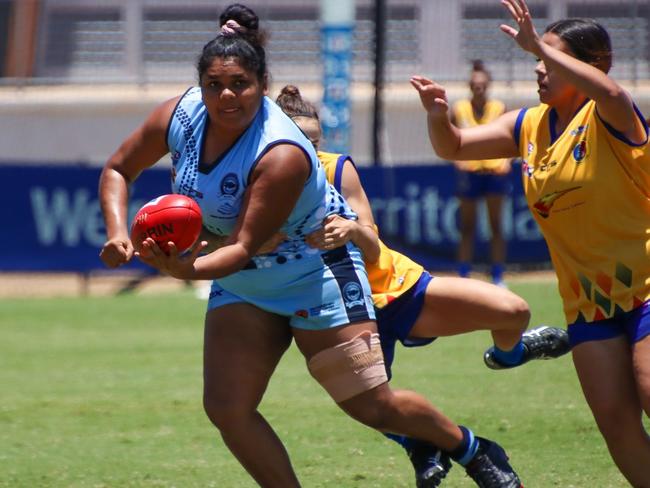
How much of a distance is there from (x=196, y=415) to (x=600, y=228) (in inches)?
152

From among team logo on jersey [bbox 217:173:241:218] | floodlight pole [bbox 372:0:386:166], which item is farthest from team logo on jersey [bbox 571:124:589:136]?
floodlight pole [bbox 372:0:386:166]

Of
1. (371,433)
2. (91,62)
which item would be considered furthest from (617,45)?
(371,433)

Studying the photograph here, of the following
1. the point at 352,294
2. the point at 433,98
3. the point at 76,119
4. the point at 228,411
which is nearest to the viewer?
the point at 228,411

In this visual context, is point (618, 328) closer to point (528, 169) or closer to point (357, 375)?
point (528, 169)

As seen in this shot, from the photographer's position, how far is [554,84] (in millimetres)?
4656

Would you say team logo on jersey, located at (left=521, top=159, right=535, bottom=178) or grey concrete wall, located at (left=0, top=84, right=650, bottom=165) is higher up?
team logo on jersey, located at (left=521, top=159, right=535, bottom=178)

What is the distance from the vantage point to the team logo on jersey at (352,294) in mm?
4883

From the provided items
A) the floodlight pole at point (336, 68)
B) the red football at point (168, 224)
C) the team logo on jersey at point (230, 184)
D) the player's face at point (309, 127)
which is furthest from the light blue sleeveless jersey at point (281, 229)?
the floodlight pole at point (336, 68)

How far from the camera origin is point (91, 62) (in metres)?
19.9

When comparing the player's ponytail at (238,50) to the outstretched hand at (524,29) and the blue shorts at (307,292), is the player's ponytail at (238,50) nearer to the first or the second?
the blue shorts at (307,292)

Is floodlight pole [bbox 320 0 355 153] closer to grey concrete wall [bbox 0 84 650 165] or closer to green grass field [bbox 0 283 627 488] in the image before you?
green grass field [bbox 0 283 627 488]

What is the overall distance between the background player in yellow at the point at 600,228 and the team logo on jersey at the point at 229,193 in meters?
1.15

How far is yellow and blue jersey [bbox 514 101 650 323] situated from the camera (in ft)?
15.0

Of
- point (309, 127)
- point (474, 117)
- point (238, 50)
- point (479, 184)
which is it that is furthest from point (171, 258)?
point (474, 117)
